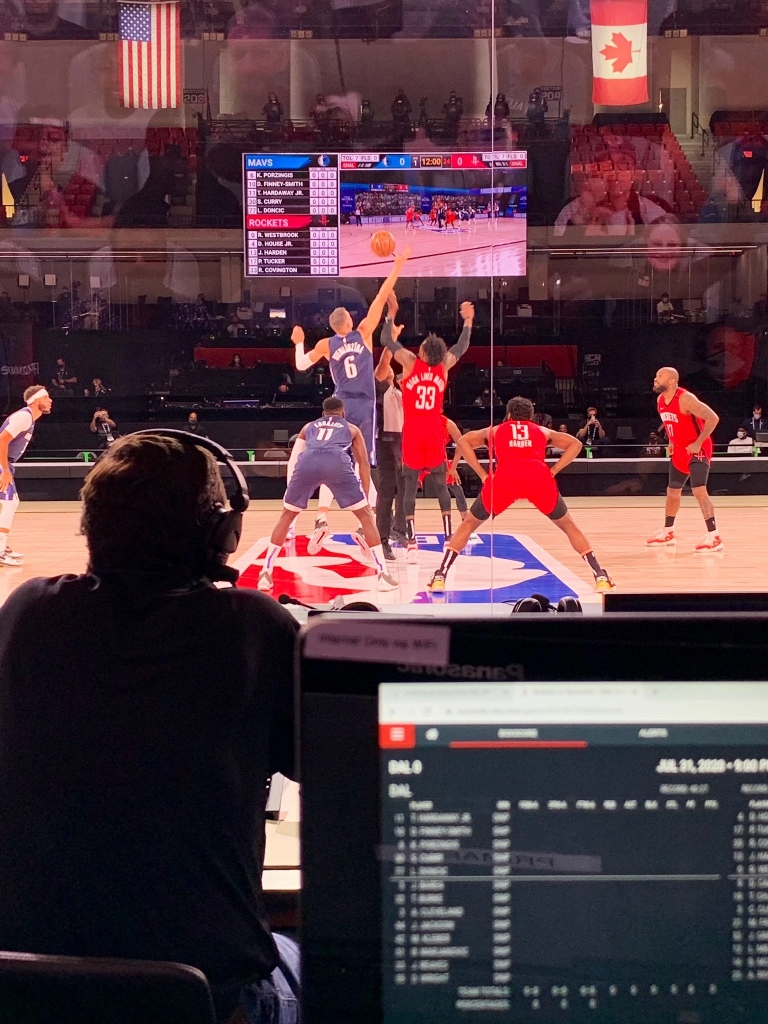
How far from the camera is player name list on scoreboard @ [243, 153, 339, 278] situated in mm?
6539

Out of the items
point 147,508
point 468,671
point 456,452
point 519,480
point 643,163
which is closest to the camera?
point 468,671

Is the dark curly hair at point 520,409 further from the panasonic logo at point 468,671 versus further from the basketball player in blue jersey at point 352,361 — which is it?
the panasonic logo at point 468,671

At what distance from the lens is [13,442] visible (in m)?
6.40

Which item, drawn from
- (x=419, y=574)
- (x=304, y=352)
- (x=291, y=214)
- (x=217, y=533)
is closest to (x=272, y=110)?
(x=291, y=214)

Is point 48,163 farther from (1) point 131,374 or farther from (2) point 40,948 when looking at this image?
(2) point 40,948

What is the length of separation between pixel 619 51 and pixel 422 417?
98.7 inches

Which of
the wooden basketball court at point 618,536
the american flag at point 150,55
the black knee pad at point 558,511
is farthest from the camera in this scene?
the american flag at point 150,55

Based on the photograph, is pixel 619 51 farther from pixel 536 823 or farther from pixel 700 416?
pixel 536 823

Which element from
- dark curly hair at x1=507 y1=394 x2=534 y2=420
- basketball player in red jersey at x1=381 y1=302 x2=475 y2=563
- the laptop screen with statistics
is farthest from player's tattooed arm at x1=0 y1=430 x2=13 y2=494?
the laptop screen with statistics

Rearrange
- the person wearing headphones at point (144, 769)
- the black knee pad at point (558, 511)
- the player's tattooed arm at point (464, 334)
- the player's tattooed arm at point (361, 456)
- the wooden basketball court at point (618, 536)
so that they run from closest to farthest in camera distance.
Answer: the person wearing headphones at point (144, 769), the black knee pad at point (558, 511), the player's tattooed arm at point (361, 456), the wooden basketball court at point (618, 536), the player's tattooed arm at point (464, 334)

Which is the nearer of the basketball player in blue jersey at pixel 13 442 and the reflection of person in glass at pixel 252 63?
the basketball player in blue jersey at pixel 13 442

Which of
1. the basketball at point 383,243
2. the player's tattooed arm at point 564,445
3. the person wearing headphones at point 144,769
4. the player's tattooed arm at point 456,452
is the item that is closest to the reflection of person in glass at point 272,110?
the basketball at point 383,243

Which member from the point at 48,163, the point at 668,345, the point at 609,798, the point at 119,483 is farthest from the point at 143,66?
the point at 609,798

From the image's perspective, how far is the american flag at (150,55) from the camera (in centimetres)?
654
